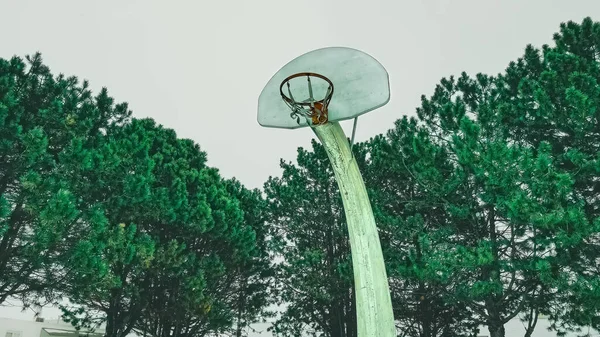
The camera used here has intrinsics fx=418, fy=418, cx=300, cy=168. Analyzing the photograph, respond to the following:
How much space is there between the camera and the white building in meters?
20.6

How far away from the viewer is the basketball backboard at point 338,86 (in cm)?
483

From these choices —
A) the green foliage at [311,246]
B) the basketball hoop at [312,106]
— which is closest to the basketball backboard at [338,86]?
the basketball hoop at [312,106]

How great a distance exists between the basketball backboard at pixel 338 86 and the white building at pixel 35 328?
17649mm

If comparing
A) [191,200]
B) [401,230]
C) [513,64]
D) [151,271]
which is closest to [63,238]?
[151,271]

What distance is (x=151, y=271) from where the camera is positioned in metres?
11.1

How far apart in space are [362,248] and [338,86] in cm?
202

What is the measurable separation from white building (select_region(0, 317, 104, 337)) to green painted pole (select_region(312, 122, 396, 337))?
60.1 ft

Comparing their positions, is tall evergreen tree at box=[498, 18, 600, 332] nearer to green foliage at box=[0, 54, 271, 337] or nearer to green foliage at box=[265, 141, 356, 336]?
green foliage at box=[265, 141, 356, 336]

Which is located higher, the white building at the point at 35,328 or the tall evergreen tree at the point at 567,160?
the tall evergreen tree at the point at 567,160

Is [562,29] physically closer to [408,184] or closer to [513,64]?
[513,64]

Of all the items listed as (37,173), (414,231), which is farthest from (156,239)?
(414,231)

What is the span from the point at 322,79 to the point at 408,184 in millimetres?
7610

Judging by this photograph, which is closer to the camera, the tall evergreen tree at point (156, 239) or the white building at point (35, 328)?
the tall evergreen tree at point (156, 239)

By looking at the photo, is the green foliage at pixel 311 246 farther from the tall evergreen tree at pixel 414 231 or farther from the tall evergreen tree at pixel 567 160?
the tall evergreen tree at pixel 567 160
